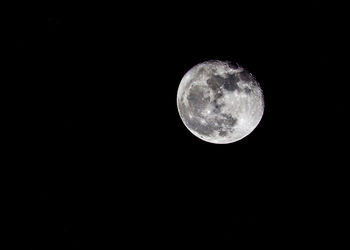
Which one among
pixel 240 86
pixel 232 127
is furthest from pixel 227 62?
pixel 232 127

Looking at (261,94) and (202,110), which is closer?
(202,110)

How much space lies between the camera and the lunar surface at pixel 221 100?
3.72 meters

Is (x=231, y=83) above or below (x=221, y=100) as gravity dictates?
above

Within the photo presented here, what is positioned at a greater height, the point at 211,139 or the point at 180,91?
the point at 180,91

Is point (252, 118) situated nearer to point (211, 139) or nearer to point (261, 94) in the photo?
point (261, 94)

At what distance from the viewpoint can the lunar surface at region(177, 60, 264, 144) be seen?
3.72m

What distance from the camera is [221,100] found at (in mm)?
3695

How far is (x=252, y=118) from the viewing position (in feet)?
12.9

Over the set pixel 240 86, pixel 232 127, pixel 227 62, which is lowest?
pixel 232 127

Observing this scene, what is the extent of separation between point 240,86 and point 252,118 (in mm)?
543

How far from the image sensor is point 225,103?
3707 mm

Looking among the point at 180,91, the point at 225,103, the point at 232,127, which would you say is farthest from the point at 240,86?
the point at 180,91

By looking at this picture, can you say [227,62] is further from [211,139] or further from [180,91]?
[211,139]

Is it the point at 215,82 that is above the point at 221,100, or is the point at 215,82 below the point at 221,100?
above
